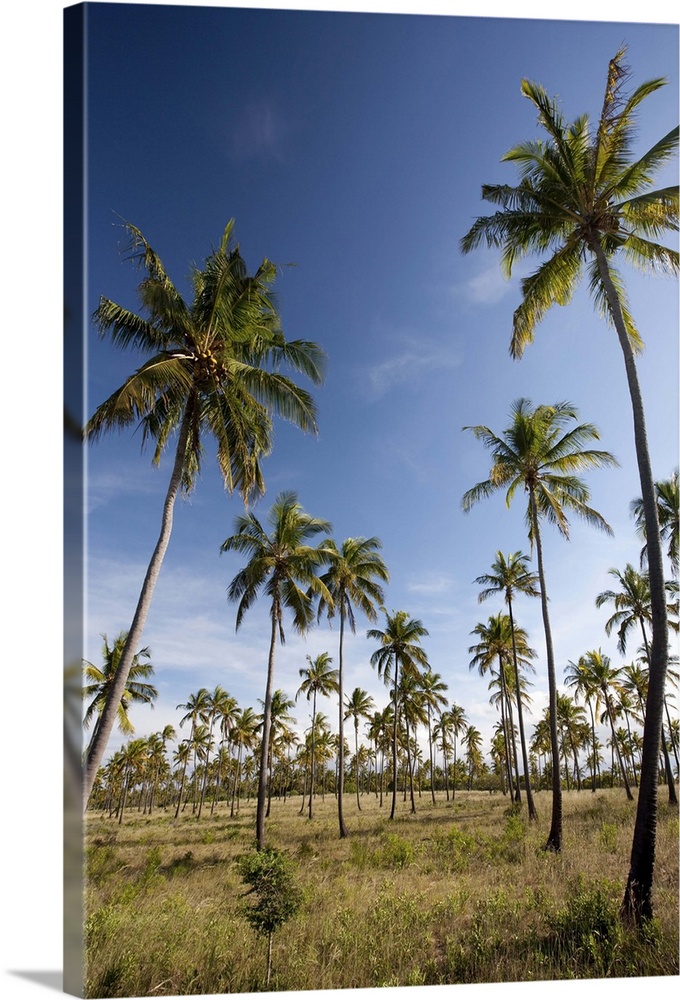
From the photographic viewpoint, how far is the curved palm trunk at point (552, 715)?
12266mm

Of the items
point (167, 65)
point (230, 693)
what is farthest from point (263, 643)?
point (230, 693)

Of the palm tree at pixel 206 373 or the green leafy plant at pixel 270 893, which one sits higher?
the palm tree at pixel 206 373

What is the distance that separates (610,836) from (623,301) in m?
11.7

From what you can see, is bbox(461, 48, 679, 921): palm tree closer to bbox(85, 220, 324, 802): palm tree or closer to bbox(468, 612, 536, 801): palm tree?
bbox(85, 220, 324, 802): palm tree

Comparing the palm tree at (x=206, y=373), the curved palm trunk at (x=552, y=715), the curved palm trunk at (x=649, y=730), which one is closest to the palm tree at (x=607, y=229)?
the curved palm trunk at (x=649, y=730)

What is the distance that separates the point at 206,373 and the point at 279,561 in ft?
31.9

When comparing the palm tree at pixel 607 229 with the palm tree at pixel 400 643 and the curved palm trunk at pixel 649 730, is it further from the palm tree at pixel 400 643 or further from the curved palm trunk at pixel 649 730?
the palm tree at pixel 400 643

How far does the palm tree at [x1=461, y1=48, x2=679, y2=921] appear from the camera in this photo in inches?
252

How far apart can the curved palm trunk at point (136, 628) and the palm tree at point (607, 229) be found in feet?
19.5

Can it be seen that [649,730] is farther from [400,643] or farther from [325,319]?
[400,643]

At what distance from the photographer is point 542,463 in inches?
601

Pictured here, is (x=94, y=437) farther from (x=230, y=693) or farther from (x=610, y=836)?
(x=230, y=693)

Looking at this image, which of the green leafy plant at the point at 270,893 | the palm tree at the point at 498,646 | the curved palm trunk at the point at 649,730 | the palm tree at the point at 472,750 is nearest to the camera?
the curved palm trunk at the point at 649,730

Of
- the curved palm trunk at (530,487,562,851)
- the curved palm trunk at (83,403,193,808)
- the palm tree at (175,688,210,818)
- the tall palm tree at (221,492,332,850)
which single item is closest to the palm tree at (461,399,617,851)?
the curved palm trunk at (530,487,562,851)
